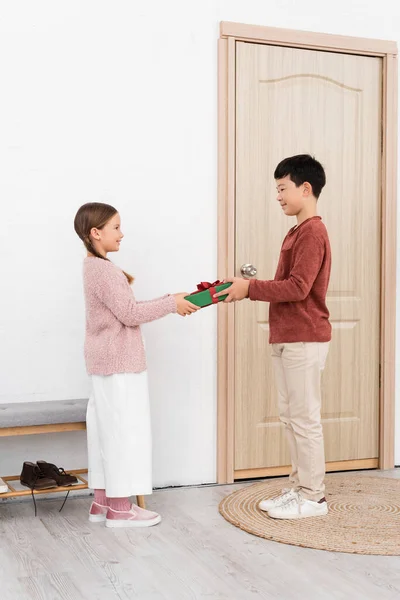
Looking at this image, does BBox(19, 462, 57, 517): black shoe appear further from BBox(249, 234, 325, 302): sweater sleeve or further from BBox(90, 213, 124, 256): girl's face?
BBox(249, 234, 325, 302): sweater sleeve

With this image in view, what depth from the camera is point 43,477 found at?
9.45 feet

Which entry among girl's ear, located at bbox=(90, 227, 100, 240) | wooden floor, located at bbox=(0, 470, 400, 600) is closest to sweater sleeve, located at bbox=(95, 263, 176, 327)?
girl's ear, located at bbox=(90, 227, 100, 240)

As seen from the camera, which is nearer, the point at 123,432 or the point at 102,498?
the point at 123,432

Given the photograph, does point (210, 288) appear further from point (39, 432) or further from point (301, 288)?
point (39, 432)

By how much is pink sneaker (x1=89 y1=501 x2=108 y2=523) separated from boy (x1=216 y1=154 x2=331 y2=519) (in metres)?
0.60

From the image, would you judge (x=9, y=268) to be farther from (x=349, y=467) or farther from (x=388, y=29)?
(x=388, y=29)

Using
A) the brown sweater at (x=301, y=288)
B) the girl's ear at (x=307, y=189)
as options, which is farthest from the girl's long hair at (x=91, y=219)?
the girl's ear at (x=307, y=189)

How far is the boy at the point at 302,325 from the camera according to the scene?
9.36 feet

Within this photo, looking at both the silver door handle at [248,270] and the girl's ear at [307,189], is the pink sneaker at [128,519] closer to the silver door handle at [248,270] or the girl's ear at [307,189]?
the silver door handle at [248,270]

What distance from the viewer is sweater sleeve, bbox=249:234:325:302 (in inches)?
110

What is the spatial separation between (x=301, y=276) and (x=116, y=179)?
0.91 m

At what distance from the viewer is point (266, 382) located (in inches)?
138

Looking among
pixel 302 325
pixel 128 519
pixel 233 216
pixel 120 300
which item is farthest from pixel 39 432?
pixel 233 216

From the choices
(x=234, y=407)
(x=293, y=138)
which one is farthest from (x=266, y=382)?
(x=293, y=138)
